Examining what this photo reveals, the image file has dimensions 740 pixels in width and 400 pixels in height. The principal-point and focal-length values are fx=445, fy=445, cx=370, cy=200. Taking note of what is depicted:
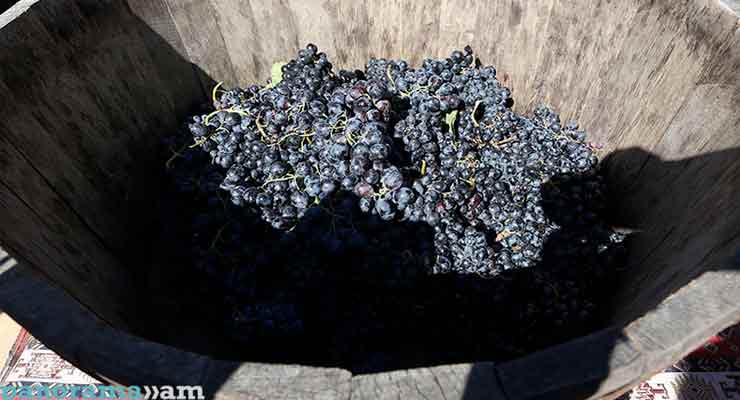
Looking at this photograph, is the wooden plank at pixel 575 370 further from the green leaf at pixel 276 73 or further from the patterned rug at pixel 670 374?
the green leaf at pixel 276 73

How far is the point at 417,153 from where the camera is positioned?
2.07m

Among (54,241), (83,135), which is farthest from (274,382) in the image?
(83,135)

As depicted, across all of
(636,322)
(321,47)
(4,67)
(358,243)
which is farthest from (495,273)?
(4,67)

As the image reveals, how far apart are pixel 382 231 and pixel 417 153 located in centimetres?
44

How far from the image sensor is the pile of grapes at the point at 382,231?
5.98ft

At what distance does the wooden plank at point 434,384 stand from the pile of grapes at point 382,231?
83 cm

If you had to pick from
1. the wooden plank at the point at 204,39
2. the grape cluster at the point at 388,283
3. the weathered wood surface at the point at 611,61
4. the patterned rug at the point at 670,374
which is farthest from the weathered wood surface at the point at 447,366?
the wooden plank at the point at 204,39

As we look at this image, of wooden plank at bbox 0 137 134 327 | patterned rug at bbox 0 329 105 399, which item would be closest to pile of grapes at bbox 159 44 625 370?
wooden plank at bbox 0 137 134 327

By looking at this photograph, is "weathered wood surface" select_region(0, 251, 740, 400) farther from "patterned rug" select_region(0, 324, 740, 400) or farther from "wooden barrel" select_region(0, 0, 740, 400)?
"patterned rug" select_region(0, 324, 740, 400)

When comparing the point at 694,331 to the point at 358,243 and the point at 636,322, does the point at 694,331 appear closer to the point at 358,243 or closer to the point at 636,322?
the point at 636,322

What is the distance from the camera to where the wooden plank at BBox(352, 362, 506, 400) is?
902 mm

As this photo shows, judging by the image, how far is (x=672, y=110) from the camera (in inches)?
66.9

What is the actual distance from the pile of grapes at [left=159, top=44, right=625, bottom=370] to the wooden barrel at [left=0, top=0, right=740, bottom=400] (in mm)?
230

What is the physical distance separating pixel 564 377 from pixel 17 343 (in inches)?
107
